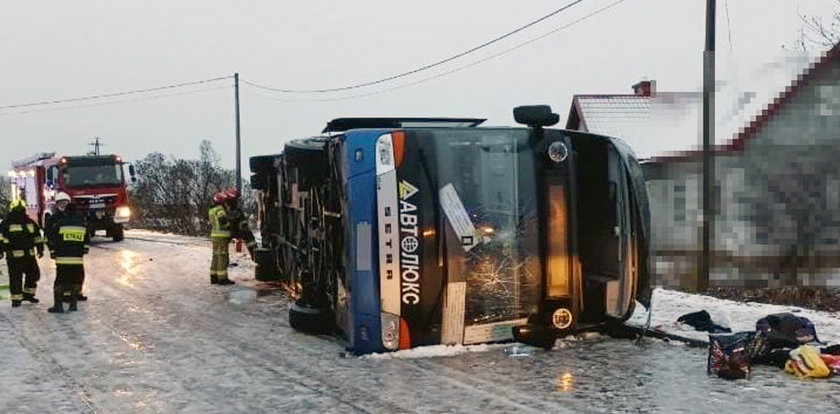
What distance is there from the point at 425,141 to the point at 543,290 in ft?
5.46

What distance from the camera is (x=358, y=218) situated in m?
6.91

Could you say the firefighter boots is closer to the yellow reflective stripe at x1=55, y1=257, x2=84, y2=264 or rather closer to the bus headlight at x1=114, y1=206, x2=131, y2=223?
the yellow reflective stripe at x1=55, y1=257, x2=84, y2=264

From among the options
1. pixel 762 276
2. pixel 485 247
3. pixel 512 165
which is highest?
pixel 512 165

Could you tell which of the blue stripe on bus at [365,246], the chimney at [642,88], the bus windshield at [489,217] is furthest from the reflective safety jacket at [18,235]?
the chimney at [642,88]

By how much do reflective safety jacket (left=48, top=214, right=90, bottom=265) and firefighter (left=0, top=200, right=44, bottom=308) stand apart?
639 mm

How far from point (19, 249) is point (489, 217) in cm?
715

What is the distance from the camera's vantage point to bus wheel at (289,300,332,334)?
8.32 meters

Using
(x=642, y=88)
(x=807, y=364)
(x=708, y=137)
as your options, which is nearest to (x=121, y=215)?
(x=708, y=137)

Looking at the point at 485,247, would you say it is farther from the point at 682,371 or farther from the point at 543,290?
the point at 682,371

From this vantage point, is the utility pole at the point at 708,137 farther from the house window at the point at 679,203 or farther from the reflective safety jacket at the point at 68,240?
→ the reflective safety jacket at the point at 68,240

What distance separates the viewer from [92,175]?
75.9 feet

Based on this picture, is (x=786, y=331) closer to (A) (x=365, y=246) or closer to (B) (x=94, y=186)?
(A) (x=365, y=246)

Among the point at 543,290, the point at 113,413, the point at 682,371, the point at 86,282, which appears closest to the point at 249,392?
the point at 113,413

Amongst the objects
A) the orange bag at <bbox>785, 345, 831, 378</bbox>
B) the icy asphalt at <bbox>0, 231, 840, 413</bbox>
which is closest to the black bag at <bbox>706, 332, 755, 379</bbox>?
the icy asphalt at <bbox>0, 231, 840, 413</bbox>
